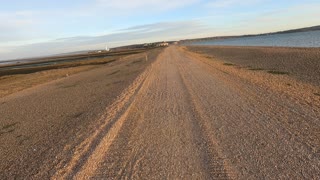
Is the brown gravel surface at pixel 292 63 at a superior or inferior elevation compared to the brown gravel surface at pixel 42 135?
inferior

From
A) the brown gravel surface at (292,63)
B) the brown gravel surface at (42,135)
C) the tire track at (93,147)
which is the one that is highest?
the tire track at (93,147)

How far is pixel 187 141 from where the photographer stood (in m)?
8.53

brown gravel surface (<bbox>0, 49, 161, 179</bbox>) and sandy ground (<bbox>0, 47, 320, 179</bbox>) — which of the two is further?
brown gravel surface (<bbox>0, 49, 161, 179</bbox>)

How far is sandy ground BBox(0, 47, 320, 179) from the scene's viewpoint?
6.74 m

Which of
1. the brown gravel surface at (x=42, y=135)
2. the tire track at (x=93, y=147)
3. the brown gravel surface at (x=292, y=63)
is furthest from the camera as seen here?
the brown gravel surface at (x=292, y=63)

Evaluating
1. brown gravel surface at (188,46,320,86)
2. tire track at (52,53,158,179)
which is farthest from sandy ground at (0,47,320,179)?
brown gravel surface at (188,46,320,86)

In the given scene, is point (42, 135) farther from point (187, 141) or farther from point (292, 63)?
point (292, 63)

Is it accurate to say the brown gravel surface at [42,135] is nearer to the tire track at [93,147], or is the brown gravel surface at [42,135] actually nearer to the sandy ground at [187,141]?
the sandy ground at [187,141]

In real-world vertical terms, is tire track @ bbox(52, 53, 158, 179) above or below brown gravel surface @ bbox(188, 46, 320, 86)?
above

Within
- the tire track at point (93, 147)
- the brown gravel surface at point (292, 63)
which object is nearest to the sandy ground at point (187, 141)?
the tire track at point (93, 147)

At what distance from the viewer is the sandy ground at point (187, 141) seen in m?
6.74

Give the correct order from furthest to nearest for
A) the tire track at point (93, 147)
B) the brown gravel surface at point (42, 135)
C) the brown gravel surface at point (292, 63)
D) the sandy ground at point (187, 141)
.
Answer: the brown gravel surface at point (292, 63)
the brown gravel surface at point (42, 135)
the tire track at point (93, 147)
the sandy ground at point (187, 141)

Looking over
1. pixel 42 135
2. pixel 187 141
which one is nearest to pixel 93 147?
pixel 187 141

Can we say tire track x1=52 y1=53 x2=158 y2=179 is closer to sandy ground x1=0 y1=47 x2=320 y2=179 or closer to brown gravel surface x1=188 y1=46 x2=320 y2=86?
sandy ground x1=0 y1=47 x2=320 y2=179
